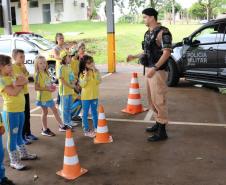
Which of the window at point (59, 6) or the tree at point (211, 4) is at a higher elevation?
the window at point (59, 6)

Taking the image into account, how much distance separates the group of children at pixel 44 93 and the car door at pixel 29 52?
524cm

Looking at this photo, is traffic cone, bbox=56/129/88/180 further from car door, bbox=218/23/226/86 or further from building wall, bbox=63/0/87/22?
building wall, bbox=63/0/87/22

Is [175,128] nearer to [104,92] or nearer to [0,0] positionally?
[104,92]

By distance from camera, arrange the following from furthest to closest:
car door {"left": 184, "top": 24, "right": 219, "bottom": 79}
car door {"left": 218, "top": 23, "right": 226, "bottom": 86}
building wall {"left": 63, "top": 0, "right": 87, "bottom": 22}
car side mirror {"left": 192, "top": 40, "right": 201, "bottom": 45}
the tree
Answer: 1. building wall {"left": 63, "top": 0, "right": 87, "bottom": 22}
2. the tree
3. car side mirror {"left": 192, "top": 40, "right": 201, "bottom": 45}
4. car door {"left": 184, "top": 24, "right": 219, "bottom": 79}
5. car door {"left": 218, "top": 23, "right": 226, "bottom": 86}

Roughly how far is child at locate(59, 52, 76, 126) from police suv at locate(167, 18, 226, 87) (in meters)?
4.29

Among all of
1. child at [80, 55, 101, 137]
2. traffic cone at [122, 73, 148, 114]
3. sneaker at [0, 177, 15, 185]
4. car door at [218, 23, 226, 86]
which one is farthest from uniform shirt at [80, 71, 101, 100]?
car door at [218, 23, 226, 86]

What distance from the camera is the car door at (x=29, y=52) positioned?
39.1ft

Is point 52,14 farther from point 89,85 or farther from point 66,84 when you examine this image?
point 89,85

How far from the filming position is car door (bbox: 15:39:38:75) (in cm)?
1191

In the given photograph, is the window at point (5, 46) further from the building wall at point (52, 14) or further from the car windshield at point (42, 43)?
the building wall at point (52, 14)

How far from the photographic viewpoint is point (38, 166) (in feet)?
16.3

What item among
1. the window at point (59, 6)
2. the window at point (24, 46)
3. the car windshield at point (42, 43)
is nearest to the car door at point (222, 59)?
the car windshield at point (42, 43)

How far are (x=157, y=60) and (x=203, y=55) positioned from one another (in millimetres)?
4160

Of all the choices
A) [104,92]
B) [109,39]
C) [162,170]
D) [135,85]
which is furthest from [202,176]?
[109,39]
